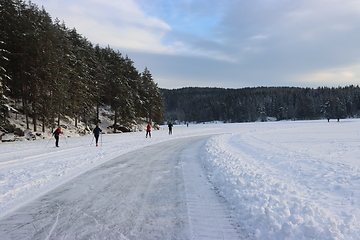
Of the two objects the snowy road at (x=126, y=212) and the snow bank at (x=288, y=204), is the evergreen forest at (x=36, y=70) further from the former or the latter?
the snow bank at (x=288, y=204)

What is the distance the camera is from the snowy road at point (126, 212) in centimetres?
376

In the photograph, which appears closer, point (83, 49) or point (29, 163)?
point (29, 163)

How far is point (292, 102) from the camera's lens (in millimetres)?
143750

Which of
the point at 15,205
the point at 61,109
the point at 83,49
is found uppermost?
the point at 83,49

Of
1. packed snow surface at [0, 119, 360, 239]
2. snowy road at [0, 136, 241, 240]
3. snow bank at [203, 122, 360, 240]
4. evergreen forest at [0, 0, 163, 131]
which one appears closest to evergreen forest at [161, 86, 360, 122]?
evergreen forest at [0, 0, 163, 131]

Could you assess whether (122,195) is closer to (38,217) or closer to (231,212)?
(38,217)

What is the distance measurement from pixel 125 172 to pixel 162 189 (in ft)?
8.79

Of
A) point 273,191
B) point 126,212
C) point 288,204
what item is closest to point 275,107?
point 273,191

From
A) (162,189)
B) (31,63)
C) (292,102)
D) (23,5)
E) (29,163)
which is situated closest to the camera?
(162,189)

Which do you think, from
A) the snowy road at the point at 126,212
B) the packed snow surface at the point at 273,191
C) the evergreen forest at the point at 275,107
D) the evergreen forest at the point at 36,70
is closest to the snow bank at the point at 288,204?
the packed snow surface at the point at 273,191

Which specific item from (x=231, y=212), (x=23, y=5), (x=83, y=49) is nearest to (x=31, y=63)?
(x=23, y=5)

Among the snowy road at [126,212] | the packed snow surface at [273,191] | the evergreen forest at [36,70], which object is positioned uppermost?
the evergreen forest at [36,70]

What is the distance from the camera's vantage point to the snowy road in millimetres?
3762

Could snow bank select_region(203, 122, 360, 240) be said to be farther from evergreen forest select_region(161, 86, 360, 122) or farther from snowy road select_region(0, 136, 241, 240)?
evergreen forest select_region(161, 86, 360, 122)
